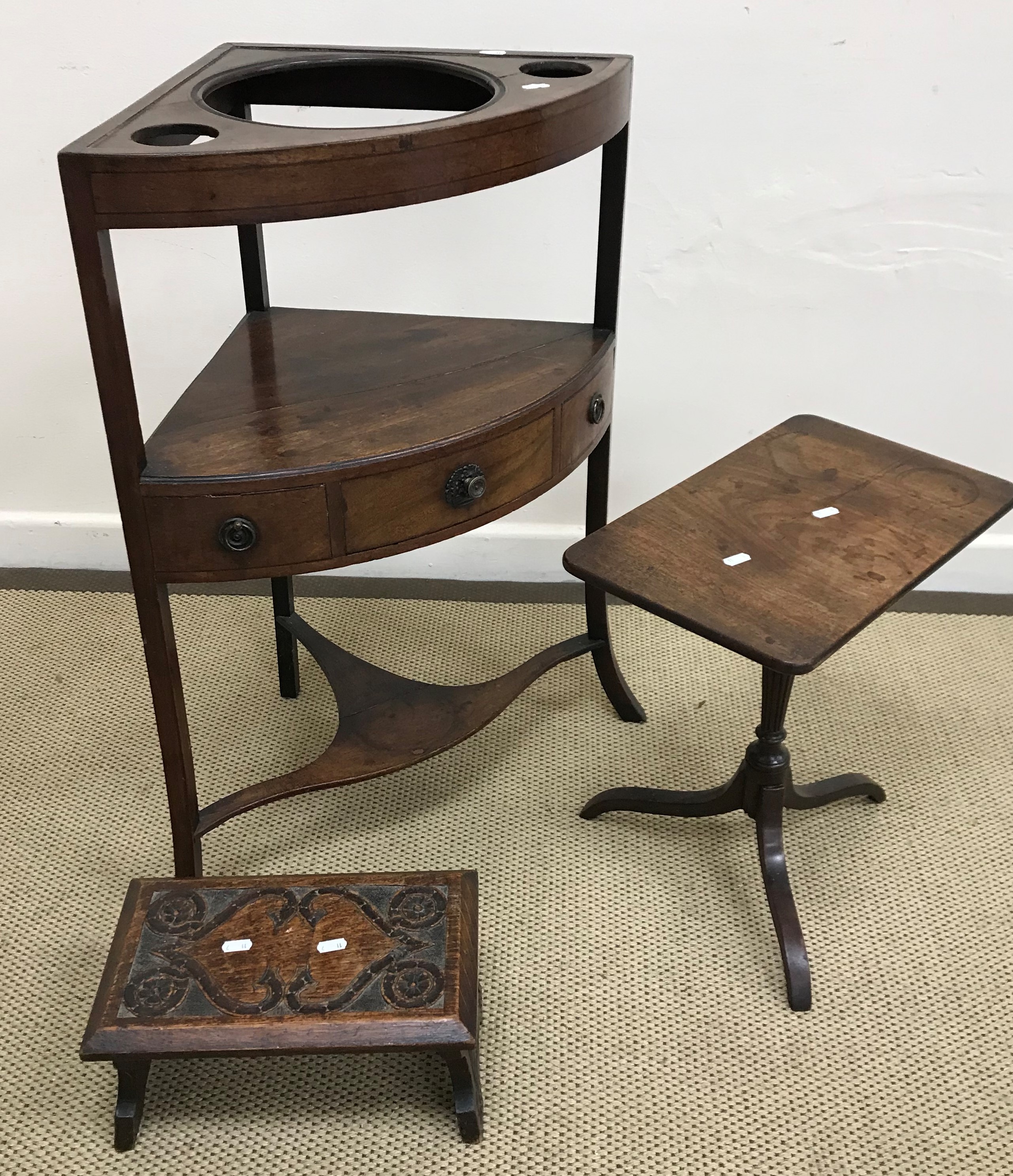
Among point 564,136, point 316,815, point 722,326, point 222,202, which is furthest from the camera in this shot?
point 722,326

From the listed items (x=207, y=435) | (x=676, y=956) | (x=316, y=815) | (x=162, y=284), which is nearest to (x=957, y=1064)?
(x=676, y=956)

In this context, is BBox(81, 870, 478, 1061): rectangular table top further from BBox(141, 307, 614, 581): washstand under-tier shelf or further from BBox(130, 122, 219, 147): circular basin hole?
BBox(130, 122, 219, 147): circular basin hole

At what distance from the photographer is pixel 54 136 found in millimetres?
2291

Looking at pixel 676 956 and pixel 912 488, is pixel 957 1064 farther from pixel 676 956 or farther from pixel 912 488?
pixel 912 488

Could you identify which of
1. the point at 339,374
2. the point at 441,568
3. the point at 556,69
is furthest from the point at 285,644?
the point at 556,69

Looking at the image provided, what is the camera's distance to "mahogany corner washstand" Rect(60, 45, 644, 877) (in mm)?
1354

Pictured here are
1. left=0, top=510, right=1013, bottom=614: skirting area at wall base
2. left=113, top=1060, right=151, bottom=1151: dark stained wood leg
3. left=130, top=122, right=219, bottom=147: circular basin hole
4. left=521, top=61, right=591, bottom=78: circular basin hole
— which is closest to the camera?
left=130, top=122, right=219, bottom=147: circular basin hole

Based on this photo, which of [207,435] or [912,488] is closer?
[207,435]

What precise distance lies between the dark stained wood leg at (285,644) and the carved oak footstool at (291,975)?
0.69 metres

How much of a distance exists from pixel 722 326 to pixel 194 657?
1.33m

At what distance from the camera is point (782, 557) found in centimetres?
166

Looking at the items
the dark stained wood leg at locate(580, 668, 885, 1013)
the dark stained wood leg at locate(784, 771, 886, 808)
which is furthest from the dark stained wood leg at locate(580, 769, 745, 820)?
the dark stained wood leg at locate(784, 771, 886, 808)

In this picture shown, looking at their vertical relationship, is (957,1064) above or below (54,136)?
below

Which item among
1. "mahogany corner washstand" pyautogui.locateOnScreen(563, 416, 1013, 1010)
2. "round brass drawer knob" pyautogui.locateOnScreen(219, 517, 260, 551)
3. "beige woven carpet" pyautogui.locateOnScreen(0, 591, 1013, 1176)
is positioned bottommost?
"beige woven carpet" pyautogui.locateOnScreen(0, 591, 1013, 1176)
